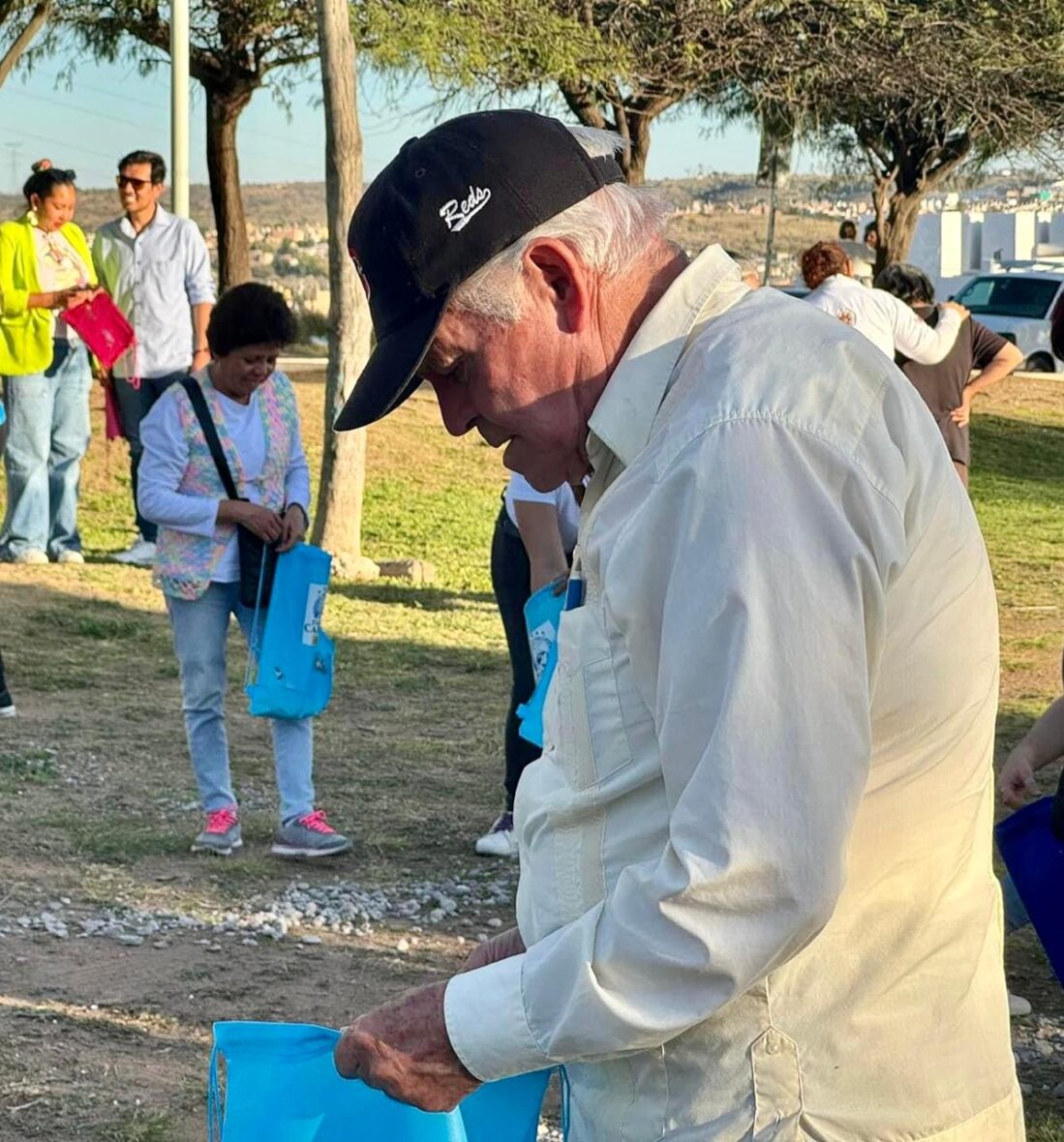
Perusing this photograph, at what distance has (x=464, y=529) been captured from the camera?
14086 mm

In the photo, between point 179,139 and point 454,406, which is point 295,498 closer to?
point 454,406

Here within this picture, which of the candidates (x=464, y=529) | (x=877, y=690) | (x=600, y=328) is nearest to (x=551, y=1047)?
(x=877, y=690)

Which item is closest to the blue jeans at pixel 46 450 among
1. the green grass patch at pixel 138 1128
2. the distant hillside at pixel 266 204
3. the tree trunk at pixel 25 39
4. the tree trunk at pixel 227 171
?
the green grass patch at pixel 138 1128

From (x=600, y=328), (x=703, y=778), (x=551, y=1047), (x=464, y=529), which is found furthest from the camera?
(x=464, y=529)

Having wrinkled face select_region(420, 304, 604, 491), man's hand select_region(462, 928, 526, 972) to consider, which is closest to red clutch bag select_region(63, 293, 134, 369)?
man's hand select_region(462, 928, 526, 972)

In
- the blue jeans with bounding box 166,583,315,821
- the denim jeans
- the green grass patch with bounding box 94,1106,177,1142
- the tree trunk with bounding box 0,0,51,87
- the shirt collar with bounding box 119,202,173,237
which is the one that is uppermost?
the tree trunk with bounding box 0,0,51,87

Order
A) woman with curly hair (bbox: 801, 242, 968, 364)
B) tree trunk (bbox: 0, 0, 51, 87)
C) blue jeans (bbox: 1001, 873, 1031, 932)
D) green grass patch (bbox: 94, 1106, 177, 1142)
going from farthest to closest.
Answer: tree trunk (bbox: 0, 0, 51, 87) < woman with curly hair (bbox: 801, 242, 968, 364) < blue jeans (bbox: 1001, 873, 1031, 932) < green grass patch (bbox: 94, 1106, 177, 1142)

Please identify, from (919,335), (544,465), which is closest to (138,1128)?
(544,465)

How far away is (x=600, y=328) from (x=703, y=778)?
0.49 meters

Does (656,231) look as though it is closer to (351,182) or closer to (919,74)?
(351,182)

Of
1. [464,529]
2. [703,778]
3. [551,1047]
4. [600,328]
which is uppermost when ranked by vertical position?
[600,328]

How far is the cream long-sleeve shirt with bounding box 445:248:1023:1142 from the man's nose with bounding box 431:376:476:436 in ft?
0.53

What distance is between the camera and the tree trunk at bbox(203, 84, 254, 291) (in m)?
22.3

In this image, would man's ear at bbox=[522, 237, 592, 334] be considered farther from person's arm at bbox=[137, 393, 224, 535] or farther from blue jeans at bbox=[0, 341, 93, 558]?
blue jeans at bbox=[0, 341, 93, 558]
